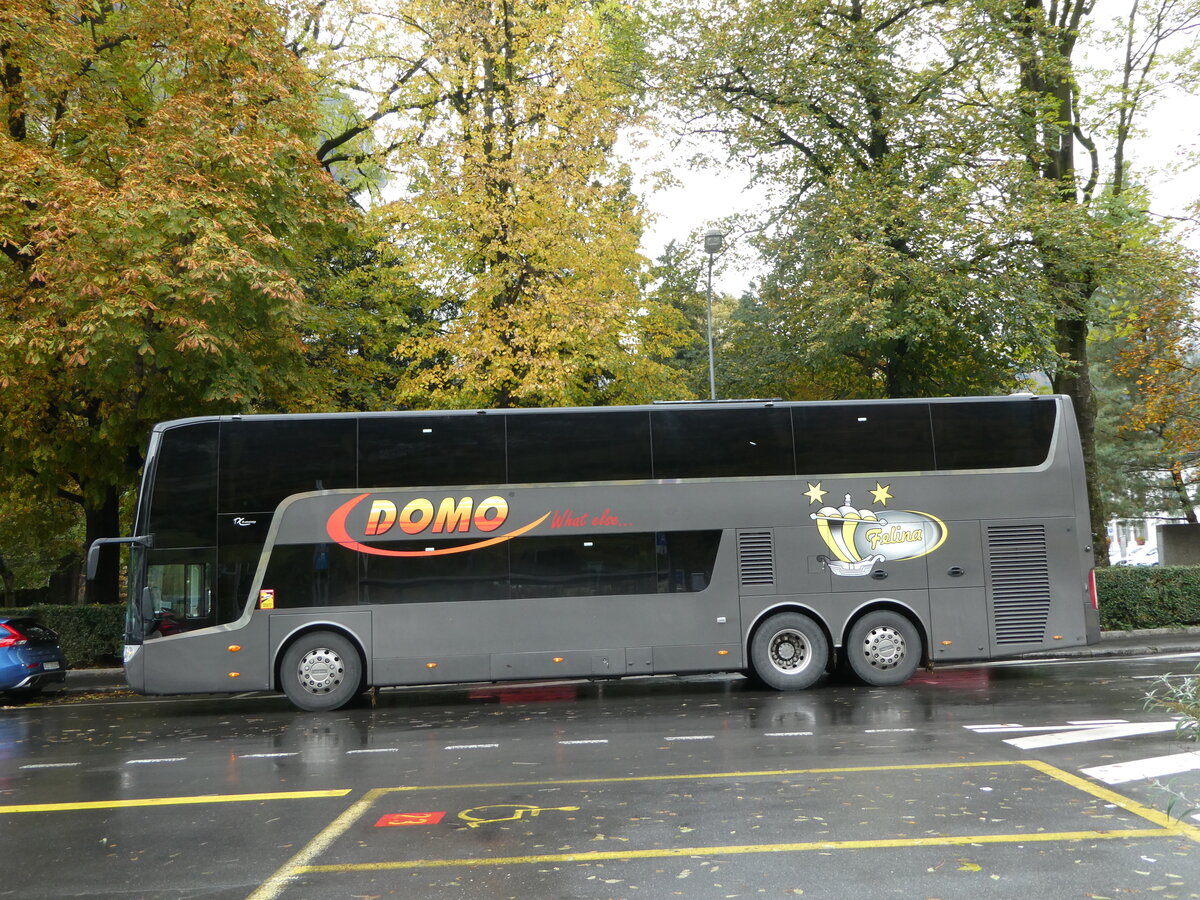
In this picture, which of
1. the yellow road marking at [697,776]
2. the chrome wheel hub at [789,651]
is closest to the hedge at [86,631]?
the chrome wheel hub at [789,651]

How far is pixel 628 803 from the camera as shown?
7625 mm

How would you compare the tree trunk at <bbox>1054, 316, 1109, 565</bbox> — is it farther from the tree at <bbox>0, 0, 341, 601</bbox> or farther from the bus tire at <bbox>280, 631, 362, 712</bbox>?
the bus tire at <bbox>280, 631, 362, 712</bbox>

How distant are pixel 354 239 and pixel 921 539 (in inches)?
521

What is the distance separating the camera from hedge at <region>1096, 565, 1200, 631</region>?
2111 cm

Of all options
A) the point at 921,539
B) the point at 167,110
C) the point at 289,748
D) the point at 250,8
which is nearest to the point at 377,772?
the point at 289,748

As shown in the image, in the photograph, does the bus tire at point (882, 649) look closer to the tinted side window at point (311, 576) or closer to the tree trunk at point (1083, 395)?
the tinted side window at point (311, 576)

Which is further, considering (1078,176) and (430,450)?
(1078,176)

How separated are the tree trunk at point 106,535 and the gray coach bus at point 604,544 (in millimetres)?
6513

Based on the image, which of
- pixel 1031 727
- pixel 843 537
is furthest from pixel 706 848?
pixel 843 537

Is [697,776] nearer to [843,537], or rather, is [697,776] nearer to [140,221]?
[843,537]

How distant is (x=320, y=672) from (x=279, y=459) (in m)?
3.01

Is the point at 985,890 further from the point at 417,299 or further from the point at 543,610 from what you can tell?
the point at 417,299

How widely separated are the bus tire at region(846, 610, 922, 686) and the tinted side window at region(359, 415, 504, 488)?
18.5 ft

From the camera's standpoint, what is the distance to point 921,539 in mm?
14820
